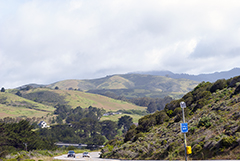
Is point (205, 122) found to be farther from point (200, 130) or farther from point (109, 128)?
point (109, 128)

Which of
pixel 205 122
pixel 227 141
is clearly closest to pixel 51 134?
pixel 205 122

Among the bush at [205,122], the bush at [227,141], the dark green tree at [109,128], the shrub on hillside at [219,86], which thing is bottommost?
the dark green tree at [109,128]

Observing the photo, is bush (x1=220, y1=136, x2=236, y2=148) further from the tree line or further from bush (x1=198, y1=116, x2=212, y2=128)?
the tree line

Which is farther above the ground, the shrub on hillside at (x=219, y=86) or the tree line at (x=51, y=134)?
the shrub on hillside at (x=219, y=86)

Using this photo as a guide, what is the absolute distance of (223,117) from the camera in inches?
1203

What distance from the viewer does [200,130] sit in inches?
1208

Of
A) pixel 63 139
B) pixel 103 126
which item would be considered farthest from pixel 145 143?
pixel 103 126

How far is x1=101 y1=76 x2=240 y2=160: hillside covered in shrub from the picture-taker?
989 inches

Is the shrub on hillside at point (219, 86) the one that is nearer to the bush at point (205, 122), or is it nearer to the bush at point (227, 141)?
the bush at point (205, 122)

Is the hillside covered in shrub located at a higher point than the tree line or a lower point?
higher

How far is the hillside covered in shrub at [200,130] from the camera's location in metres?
25.1

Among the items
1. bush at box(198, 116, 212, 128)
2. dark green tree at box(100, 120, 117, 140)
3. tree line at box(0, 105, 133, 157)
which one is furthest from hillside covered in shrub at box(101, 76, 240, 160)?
dark green tree at box(100, 120, 117, 140)

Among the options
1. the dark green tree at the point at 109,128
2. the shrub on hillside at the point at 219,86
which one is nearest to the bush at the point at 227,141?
the shrub on hillside at the point at 219,86

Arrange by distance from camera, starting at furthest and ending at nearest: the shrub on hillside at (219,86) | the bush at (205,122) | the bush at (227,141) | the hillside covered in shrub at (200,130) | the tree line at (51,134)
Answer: the tree line at (51,134)
the shrub on hillside at (219,86)
the bush at (205,122)
the hillside covered in shrub at (200,130)
the bush at (227,141)
